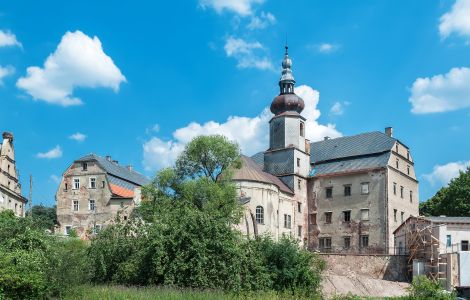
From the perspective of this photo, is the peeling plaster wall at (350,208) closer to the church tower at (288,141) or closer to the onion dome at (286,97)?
the church tower at (288,141)

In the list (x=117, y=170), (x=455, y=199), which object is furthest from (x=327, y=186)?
(x=117, y=170)

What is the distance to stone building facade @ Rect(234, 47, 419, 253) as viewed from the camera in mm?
54406

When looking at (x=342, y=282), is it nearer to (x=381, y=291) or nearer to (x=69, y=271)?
(x=381, y=291)

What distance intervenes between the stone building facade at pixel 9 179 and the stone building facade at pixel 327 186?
69.1ft

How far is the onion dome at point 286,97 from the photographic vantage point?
61594 millimetres

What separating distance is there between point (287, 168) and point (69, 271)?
3755 cm

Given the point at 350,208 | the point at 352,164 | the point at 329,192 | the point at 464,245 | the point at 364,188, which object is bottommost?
the point at 464,245

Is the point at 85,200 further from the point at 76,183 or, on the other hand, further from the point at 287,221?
the point at 287,221

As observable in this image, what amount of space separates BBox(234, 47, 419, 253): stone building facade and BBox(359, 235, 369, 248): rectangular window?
9 cm

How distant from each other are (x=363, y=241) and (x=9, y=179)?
3319cm

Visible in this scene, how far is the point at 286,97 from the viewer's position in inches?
2432

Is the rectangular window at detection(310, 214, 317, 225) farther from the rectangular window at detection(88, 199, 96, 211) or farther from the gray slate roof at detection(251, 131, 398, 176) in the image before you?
the rectangular window at detection(88, 199, 96, 211)

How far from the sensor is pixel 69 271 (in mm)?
24406

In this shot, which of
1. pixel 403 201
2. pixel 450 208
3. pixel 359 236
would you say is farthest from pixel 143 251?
pixel 450 208
